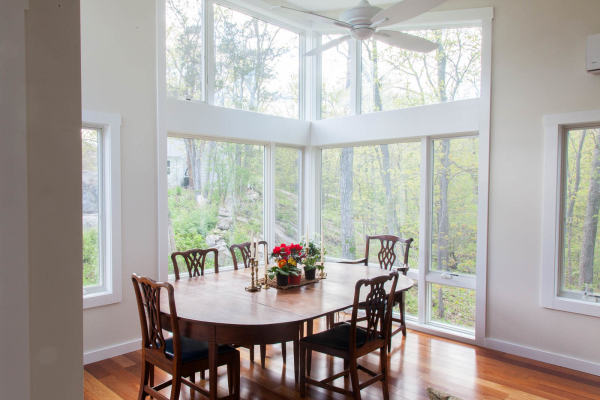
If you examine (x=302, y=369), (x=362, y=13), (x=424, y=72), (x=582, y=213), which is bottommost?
(x=302, y=369)

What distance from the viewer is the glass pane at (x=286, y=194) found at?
5.14 meters

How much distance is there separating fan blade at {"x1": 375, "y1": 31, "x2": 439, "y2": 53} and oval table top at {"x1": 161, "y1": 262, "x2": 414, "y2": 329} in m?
1.84

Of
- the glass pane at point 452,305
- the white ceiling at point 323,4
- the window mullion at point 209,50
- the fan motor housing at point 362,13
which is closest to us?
the fan motor housing at point 362,13

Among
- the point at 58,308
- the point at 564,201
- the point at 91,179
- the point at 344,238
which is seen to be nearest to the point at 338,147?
the point at 344,238

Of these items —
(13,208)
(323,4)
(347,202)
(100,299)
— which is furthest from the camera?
(347,202)

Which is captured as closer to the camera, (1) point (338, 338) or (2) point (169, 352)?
(2) point (169, 352)

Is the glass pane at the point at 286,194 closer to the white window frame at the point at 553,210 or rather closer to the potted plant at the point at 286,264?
the potted plant at the point at 286,264

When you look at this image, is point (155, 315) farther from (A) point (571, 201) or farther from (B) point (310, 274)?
(A) point (571, 201)

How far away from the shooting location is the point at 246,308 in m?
2.58

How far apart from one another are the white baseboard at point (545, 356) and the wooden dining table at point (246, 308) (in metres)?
1.21

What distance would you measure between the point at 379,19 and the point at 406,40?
455mm

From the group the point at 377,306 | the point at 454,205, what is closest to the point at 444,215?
the point at 454,205

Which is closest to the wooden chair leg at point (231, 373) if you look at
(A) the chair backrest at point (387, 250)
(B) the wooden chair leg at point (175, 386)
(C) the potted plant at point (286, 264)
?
(B) the wooden chair leg at point (175, 386)

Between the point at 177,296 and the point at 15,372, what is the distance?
2.39 meters
